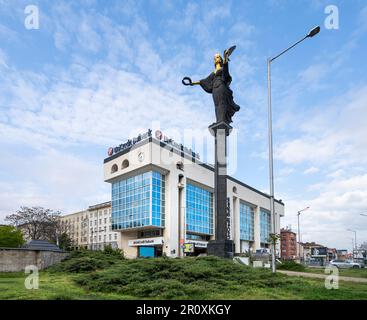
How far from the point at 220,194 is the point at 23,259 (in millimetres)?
13507

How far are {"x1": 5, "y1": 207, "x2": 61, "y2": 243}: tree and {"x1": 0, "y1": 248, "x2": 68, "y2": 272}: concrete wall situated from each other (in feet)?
116

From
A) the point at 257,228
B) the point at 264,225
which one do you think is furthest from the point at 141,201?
the point at 264,225

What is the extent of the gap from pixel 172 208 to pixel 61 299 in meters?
40.8

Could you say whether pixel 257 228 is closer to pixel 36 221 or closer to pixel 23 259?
pixel 36 221

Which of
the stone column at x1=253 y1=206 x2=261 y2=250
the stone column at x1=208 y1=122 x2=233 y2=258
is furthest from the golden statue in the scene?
the stone column at x1=253 y1=206 x2=261 y2=250

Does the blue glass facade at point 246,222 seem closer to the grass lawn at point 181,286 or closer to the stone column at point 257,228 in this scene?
the stone column at point 257,228

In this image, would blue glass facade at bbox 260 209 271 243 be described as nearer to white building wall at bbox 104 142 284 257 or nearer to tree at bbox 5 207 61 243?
white building wall at bbox 104 142 284 257

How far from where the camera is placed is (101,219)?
300 feet

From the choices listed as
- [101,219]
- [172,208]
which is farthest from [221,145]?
[101,219]

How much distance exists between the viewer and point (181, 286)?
1098 centimetres

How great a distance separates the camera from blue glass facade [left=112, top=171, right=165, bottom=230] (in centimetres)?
4828

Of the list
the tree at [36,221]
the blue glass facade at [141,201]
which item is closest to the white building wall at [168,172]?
the blue glass facade at [141,201]
